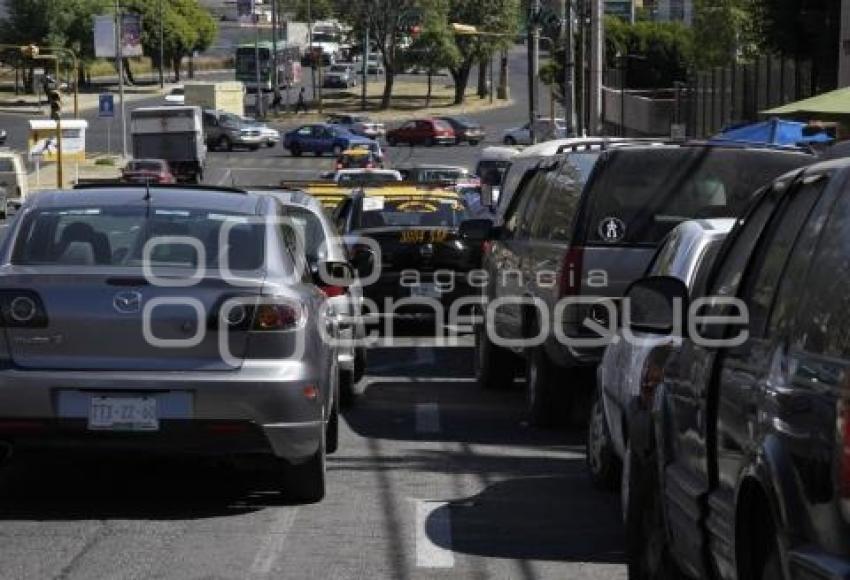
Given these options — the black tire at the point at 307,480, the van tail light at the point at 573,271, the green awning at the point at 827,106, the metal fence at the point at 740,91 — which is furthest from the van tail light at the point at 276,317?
the metal fence at the point at 740,91

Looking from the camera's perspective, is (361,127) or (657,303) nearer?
(657,303)

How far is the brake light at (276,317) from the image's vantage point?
27.9 ft

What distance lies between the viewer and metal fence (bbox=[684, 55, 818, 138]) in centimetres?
3425

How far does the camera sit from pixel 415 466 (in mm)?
10617

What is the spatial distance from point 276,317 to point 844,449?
15.7 ft

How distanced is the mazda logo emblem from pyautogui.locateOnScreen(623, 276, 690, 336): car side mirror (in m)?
2.96

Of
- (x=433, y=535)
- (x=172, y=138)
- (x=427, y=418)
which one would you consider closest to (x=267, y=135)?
(x=172, y=138)

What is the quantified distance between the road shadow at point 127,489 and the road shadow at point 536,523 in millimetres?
1118

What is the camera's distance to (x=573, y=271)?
11.1 metres

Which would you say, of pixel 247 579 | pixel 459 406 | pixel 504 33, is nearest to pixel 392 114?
pixel 504 33

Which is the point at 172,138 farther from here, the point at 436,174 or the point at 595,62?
the point at 595,62

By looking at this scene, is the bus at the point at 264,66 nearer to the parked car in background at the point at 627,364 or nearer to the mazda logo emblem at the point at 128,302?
the parked car in background at the point at 627,364

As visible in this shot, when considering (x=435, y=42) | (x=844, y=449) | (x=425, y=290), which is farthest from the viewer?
(x=435, y=42)

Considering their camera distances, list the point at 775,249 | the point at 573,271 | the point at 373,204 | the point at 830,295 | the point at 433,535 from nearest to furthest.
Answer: the point at 830,295
the point at 775,249
the point at 433,535
the point at 573,271
the point at 373,204
